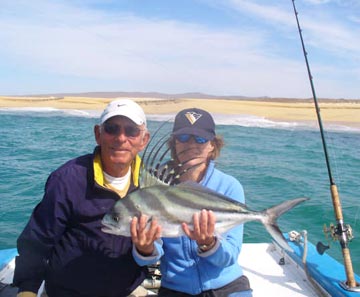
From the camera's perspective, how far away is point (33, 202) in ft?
31.3

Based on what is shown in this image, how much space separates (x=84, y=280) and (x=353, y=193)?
963cm

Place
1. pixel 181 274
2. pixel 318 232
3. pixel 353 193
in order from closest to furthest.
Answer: pixel 181 274, pixel 318 232, pixel 353 193

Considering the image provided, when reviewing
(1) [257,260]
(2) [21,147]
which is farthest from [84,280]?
(2) [21,147]

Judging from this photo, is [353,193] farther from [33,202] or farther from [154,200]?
[154,200]

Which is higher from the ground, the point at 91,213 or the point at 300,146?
the point at 91,213

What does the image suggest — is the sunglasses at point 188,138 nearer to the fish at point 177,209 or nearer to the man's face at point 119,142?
the man's face at point 119,142

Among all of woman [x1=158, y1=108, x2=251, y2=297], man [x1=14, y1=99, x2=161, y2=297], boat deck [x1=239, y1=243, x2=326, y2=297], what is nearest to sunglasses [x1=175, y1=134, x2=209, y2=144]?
woman [x1=158, y1=108, x2=251, y2=297]

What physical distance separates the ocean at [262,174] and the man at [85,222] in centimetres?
121

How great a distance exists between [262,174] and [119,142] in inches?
420

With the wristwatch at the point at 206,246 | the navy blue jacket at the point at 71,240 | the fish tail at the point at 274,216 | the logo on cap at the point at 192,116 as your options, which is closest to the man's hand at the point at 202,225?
the wristwatch at the point at 206,246

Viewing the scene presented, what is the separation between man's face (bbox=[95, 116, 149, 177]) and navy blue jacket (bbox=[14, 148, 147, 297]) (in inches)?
6.1

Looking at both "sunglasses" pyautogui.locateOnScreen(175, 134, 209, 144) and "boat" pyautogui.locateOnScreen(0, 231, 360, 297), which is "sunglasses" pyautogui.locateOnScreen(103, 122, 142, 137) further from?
"boat" pyautogui.locateOnScreen(0, 231, 360, 297)

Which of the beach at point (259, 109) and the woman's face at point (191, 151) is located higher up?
the woman's face at point (191, 151)

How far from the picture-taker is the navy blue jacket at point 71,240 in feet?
9.08
